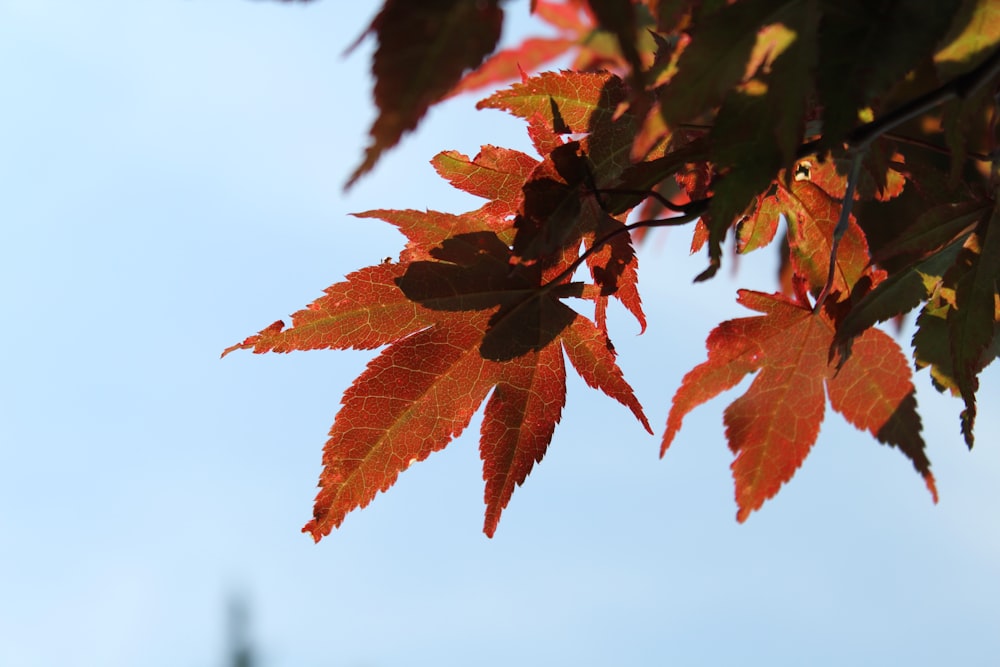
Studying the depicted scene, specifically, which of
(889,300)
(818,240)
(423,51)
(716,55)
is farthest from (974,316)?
(423,51)

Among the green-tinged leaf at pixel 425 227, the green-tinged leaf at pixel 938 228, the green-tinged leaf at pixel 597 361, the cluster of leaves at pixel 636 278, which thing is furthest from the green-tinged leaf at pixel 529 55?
the green-tinged leaf at pixel 938 228

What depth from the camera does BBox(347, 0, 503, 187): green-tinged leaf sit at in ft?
1.70

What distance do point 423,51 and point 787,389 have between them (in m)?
0.69

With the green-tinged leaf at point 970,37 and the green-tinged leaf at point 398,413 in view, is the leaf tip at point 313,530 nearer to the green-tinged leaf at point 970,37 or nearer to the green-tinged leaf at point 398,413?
the green-tinged leaf at point 398,413

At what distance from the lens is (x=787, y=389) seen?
104 cm

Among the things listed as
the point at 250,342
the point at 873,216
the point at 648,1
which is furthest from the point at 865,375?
the point at 250,342

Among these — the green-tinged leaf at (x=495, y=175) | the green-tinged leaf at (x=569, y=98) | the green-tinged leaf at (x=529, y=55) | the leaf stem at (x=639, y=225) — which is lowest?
the leaf stem at (x=639, y=225)

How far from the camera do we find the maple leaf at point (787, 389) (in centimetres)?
100

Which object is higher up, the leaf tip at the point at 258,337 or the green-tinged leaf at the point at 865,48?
the green-tinged leaf at the point at 865,48

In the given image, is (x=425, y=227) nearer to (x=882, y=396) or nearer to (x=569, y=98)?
(x=569, y=98)

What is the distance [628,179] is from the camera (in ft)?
2.68

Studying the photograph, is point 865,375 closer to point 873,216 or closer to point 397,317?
point 873,216

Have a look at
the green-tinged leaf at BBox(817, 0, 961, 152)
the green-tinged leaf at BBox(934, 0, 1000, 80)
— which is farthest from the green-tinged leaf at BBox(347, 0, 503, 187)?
the green-tinged leaf at BBox(934, 0, 1000, 80)

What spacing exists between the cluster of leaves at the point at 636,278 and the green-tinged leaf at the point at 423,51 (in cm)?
22
